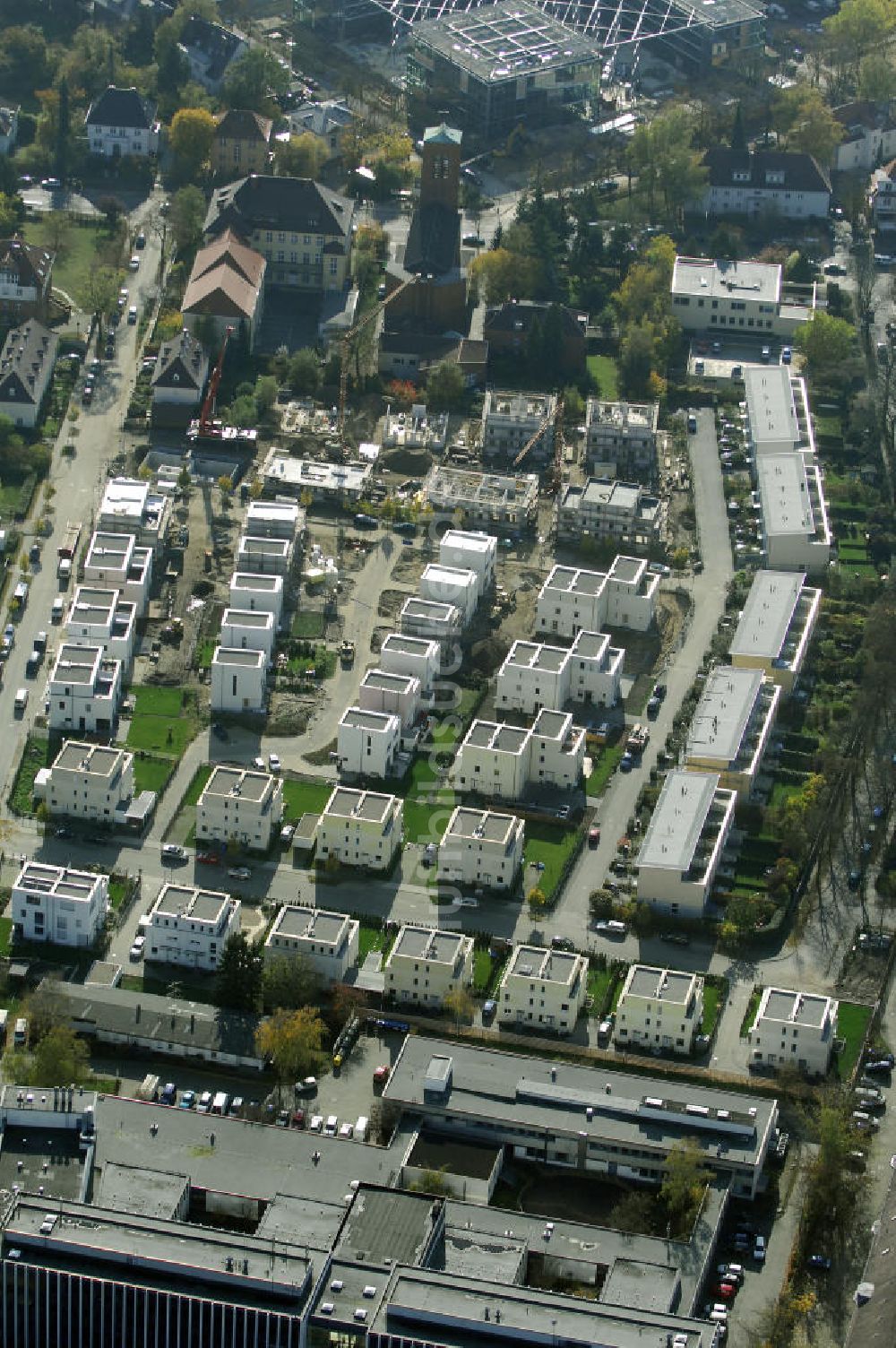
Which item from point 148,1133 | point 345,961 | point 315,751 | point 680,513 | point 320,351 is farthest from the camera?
point 320,351

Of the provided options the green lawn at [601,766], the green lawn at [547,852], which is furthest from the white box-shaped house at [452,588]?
the green lawn at [547,852]

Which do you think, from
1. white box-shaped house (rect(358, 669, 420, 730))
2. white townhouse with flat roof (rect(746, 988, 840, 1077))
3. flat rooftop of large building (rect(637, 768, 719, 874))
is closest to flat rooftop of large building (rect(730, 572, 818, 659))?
flat rooftop of large building (rect(637, 768, 719, 874))

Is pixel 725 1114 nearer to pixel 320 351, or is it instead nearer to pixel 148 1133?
pixel 148 1133

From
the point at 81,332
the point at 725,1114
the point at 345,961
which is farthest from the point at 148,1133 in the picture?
the point at 81,332

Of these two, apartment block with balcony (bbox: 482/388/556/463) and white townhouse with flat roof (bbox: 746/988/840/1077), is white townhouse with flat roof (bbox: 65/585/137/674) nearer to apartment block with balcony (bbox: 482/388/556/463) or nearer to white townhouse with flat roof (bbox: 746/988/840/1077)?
apartment block with balcony (bbox: 482/388/556/463)

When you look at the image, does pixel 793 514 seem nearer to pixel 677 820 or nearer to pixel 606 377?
pixel 606 377

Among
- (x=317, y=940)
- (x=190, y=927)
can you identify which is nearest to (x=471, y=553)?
(x=317, y=940)

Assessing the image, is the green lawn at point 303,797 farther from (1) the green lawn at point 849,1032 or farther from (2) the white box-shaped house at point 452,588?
(1) the green lawn at point 849,1032
